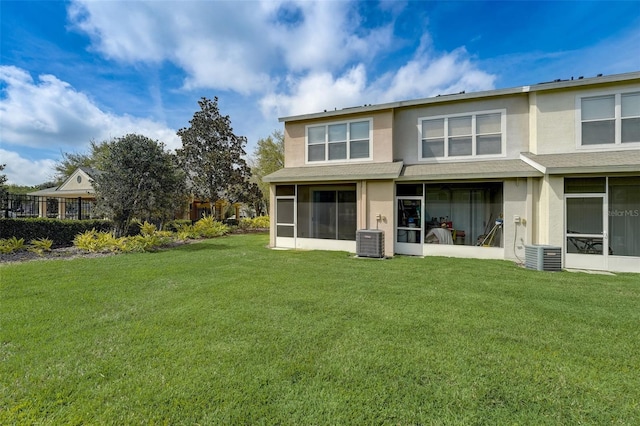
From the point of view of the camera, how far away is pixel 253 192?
74.7 feet

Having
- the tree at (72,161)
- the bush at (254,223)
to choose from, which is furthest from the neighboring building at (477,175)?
the tree at (72,161)

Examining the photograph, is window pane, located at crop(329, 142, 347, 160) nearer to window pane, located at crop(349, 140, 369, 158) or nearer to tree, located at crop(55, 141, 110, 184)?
window pane, located at crop(349, 140, 369, 158)

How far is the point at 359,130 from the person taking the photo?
12.0 meters

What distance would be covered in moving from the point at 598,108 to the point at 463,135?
3.89 metres

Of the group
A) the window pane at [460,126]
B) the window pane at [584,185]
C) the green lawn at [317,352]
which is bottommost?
the green lawn at [317,352]

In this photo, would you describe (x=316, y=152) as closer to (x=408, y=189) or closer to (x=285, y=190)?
(x=285, y=190)

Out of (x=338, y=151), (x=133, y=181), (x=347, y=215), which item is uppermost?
(x=338, y=151)

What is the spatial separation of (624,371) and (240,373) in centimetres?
421

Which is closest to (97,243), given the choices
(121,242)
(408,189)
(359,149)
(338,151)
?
(121,242)

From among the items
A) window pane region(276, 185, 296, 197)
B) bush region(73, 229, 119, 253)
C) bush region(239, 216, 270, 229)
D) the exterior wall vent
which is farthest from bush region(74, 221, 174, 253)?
the exterior wall vent

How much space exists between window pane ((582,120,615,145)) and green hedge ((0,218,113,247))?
63.1 ft

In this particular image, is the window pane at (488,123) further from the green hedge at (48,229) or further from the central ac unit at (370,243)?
the green hedge at (48,229)

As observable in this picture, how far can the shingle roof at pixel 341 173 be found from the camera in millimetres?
10438

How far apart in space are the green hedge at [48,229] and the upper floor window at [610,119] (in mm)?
19300
